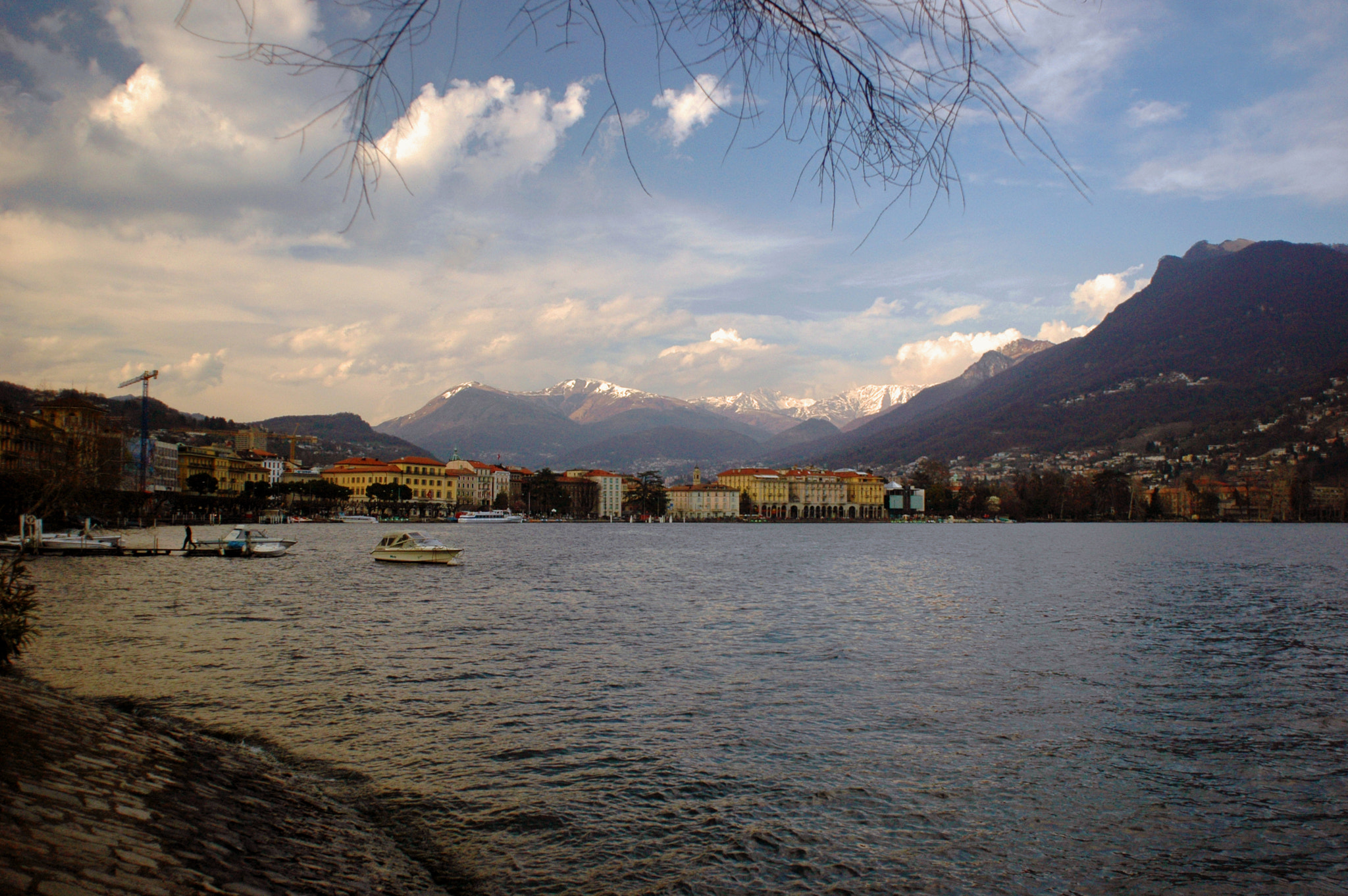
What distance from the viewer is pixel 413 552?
39.8 m

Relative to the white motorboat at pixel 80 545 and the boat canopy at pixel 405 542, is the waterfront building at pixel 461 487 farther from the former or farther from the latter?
the boat canopy at pixel 405 542

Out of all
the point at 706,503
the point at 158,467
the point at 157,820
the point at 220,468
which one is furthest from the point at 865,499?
the point at 157,820

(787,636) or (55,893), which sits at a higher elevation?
(55,893)

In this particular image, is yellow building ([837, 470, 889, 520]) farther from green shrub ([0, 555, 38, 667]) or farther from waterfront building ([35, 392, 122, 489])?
green shrub ([0, 555, 38, 667])

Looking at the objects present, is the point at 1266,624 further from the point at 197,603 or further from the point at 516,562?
the point at 516,562

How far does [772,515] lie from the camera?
185m

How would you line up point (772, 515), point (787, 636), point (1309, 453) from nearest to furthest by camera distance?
point (787, 636) → point (1309, 453) → point (772, 515)

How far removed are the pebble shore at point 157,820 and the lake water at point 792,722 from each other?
939 millimetres

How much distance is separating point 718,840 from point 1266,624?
20821 mm

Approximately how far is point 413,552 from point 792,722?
3303cm

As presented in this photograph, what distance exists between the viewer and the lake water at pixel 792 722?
6664 mm

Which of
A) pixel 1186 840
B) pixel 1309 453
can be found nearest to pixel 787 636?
pixel 1186 840

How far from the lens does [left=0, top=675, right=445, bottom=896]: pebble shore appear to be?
12.6 ft

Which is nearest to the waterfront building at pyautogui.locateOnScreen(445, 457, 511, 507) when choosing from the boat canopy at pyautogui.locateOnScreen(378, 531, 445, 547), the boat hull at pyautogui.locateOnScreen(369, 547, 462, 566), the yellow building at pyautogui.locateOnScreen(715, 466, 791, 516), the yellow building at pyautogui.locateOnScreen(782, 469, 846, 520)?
the yellow building at pyautogui.locateOnScreen(715, 466, 791, 516)
